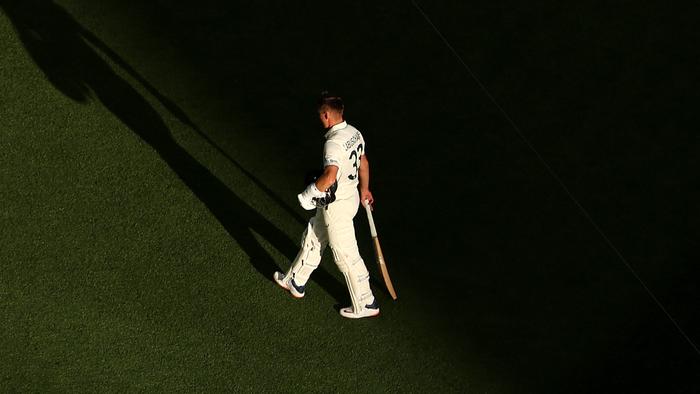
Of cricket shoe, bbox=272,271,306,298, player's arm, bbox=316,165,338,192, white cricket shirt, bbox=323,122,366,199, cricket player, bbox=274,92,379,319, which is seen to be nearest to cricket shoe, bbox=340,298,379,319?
cricket player, bbox=274,92,379,319

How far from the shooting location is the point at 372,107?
9516mm

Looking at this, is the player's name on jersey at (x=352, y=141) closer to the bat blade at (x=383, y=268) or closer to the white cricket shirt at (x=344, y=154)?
the white cricket shirt at (x=344, y=154)

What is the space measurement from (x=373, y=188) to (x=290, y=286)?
4.51 feet

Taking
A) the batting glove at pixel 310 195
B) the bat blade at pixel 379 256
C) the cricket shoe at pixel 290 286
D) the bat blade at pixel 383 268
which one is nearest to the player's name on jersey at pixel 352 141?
the batting glove at pixel 310 195

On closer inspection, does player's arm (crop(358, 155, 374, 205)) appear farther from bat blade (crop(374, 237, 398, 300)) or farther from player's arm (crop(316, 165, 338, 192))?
player's arm (crop(316, 165, 338, 192))

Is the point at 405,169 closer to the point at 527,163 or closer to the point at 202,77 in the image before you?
the point at 527,163

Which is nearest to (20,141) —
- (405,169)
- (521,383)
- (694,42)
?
(405,169)

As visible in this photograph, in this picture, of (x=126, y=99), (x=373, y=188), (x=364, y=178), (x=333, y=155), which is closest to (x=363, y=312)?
(x=364, y=178)

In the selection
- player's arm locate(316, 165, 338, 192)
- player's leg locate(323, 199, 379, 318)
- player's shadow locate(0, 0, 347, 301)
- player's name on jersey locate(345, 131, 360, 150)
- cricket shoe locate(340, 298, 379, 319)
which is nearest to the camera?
player's arm locate(316, 165, 338, 192)

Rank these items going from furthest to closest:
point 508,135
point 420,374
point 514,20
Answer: point 514,20 < point 508,135 < point 420,374

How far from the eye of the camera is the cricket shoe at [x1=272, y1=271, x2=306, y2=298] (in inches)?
323

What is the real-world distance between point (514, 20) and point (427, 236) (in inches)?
112

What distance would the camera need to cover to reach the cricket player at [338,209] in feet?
23.8

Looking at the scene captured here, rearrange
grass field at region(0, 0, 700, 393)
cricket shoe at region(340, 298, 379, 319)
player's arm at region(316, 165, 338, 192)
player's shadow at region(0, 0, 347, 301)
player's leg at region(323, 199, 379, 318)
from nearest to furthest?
player's arm at region(316, 165, 338, 192), player's leg at region(323, 199, 379, 318), grass field at region(0, 0, 700, 393), cricket shoe at region(340, 298, 379, 319), player's shadow at region(0, 0, 347, 301)
